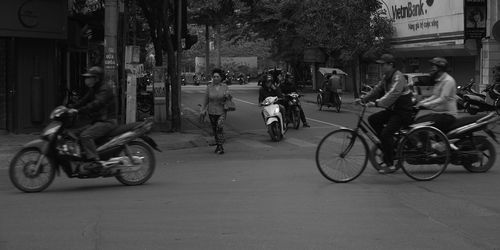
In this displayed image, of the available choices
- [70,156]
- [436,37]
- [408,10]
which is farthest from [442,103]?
[408,10]

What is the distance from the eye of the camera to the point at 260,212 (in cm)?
709

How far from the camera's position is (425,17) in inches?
1255

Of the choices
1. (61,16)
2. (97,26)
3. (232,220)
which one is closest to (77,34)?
(97,26)

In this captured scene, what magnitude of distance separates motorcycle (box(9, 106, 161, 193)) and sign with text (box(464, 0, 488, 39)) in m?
20.8

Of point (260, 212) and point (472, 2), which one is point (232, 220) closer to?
point (260, 212)

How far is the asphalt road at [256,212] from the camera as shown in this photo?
587cm

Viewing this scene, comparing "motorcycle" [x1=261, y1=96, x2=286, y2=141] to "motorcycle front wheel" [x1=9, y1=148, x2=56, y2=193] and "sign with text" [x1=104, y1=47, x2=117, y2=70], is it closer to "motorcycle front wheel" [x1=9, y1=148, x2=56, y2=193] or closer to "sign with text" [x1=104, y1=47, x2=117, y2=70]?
"sign with text" [x1=104, y1=47, x2=117, y2=70]

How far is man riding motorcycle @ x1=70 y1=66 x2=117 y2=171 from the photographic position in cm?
865

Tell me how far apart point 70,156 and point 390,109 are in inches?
184

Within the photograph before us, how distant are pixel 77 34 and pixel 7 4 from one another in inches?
259

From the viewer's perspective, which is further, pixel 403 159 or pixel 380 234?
pixel 403 159

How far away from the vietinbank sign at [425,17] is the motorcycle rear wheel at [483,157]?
19748 millimetres

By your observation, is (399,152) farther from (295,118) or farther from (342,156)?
(295,118)

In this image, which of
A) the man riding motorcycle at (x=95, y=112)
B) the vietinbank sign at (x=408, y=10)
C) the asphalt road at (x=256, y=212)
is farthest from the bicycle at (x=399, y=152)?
the vietinbank sign at (x=408, y=10)
